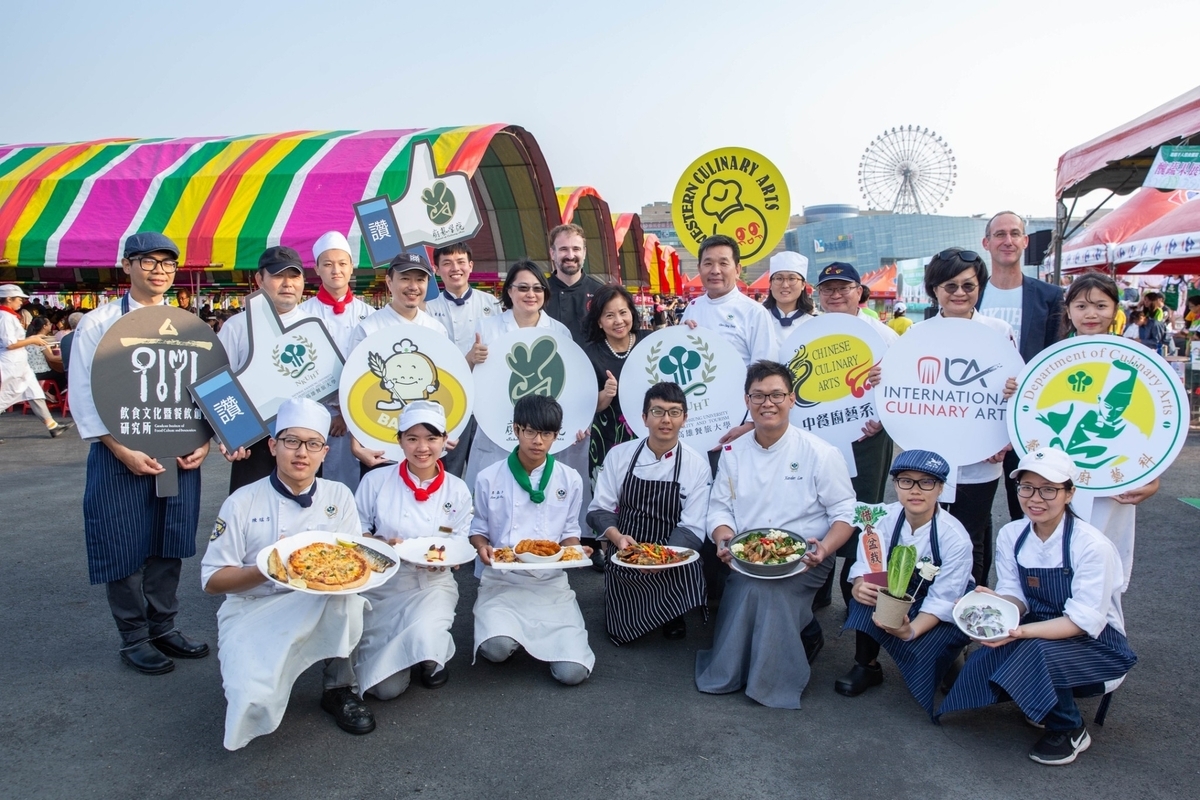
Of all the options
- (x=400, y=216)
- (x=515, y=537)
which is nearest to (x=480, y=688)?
(x=515, y=537)

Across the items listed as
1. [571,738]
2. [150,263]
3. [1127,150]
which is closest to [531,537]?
[571,738]

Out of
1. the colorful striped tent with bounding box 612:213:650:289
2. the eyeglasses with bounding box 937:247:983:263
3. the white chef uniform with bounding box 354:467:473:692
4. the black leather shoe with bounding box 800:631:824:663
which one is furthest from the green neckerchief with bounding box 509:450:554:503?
the colorful striped tent with bounding box 612:213:650:289

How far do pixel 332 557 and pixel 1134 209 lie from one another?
15.0m

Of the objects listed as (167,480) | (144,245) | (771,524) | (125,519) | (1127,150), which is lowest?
(771,524)

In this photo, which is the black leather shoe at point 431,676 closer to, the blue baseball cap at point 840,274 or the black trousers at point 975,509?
the black trousers at point 975,509

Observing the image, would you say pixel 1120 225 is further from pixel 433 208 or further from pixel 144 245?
pixel 144 245

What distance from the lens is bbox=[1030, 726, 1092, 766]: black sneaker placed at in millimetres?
2750

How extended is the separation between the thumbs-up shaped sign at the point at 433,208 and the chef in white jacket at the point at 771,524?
8.54 ft

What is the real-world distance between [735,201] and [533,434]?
2.93m

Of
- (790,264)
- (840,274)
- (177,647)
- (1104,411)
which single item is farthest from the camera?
(790,264)

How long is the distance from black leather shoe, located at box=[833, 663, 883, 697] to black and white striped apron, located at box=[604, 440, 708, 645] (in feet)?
2.30

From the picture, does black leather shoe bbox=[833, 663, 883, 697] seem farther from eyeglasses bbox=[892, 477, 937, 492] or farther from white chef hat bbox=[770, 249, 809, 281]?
white chef hat bbox=[770, 249, 809, 281]

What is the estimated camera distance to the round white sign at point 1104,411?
10.6 ft

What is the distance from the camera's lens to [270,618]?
115 inches
